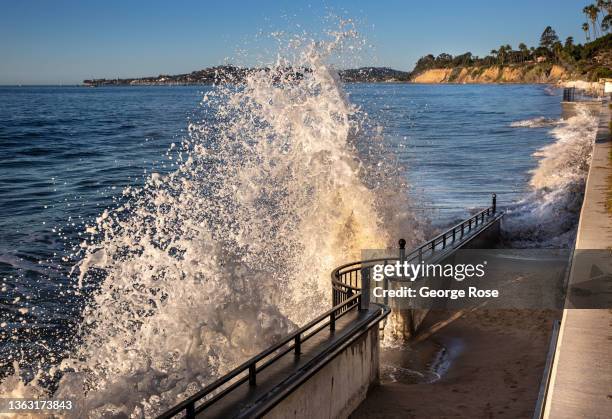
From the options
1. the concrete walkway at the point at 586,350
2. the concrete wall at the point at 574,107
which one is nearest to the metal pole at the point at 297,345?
the concrete walkway at the point at 586,350

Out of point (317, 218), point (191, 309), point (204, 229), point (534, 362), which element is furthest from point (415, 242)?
point (191, 309)

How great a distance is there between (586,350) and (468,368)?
227 centimetres

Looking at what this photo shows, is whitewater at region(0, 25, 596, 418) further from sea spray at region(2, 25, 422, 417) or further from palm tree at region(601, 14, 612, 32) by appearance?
palm tree at region(601, 14, 612, 32)

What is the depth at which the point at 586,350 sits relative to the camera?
8109mm

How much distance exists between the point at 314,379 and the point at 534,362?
4583mm

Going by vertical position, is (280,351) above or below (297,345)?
below

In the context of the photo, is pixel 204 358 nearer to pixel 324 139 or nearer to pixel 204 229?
pixel 204 229

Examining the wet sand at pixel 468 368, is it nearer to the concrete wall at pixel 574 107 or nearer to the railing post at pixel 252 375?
the railing post at pixel 252 375

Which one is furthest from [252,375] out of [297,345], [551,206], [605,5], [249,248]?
[605,5]

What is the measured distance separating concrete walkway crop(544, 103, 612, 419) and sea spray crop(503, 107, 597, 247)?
5.62 m

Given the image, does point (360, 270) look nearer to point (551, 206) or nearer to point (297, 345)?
point (297, 345)

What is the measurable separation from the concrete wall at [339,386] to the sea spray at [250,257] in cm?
115

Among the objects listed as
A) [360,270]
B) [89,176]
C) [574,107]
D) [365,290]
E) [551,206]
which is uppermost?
[574,107]

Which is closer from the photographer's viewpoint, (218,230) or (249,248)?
(249,248)
